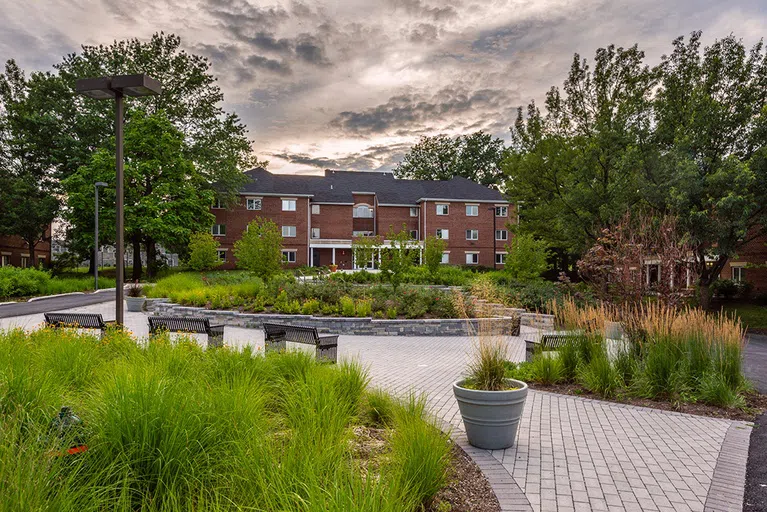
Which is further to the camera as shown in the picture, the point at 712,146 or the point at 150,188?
the point at 150,188

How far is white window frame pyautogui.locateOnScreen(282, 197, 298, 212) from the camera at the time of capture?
146 ft

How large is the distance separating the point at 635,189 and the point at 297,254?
31.5 meters

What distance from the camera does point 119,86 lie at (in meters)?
8.51

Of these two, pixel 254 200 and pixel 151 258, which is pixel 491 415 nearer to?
pixel 151 258

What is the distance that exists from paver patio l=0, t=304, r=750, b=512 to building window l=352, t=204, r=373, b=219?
41681 mm

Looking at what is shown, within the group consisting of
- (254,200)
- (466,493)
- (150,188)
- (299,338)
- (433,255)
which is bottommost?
(466,493)

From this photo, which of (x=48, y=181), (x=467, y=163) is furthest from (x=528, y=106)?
(x=48, y=181)

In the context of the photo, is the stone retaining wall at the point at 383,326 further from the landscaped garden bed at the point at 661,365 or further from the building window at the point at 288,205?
the building window at the point at 288,205

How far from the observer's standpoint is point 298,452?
3.26 m

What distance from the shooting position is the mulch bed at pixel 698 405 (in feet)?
20.8

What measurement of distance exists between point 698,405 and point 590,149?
1819 centimetres

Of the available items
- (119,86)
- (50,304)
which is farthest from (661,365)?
(50,304)

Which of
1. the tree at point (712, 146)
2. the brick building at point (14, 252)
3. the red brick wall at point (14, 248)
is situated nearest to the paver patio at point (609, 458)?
the tree at point (712, 146)

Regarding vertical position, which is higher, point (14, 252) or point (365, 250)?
point (365, 250)
